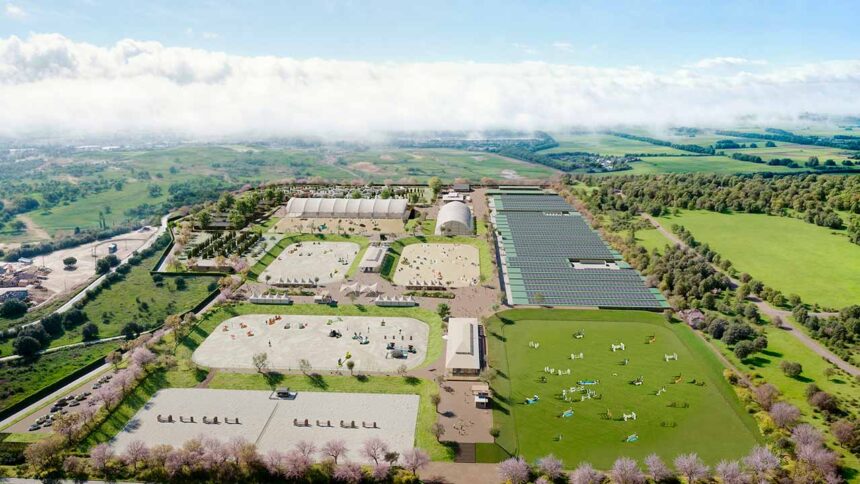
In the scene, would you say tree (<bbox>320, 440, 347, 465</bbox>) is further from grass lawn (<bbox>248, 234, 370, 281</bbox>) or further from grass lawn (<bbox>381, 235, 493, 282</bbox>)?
grass lawn (<bbox>248, 234, 370, 281</bbox>)

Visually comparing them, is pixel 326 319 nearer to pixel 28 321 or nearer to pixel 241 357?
pixel 241 357

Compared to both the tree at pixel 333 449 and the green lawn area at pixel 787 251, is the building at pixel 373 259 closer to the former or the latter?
the tree at pixel 333 449

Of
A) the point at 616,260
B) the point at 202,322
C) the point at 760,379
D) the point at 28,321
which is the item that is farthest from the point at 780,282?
the point at 28,321

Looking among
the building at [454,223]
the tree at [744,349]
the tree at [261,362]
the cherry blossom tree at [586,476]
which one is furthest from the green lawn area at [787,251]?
the tree at [261,362]

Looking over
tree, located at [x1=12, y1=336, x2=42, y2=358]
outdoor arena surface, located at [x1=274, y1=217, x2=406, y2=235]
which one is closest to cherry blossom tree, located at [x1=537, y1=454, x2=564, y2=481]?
tree, located at [x1=12, y1=336, x2=42, y2=358]

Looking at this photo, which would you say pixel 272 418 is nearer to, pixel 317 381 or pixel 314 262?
pixel 317 381
